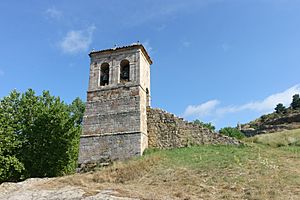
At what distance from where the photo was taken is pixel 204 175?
10812 millimetres

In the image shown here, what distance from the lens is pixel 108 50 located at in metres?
16.9

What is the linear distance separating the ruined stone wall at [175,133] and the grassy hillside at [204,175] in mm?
848

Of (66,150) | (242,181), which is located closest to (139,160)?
(242,181)

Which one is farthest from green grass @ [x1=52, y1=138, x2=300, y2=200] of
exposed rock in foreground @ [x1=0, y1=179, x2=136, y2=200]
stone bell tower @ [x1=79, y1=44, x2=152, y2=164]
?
stone bell tower @ [x1=79, y1=44, x2=152, y2=164]

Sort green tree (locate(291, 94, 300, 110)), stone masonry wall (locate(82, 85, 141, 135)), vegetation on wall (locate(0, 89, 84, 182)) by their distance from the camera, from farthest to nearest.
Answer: green tree (locate(291, 94, 300, 110)), vegetation on wall (locate(0, 89, 84, 182)), stone masonry wall (locate(82, 85, 141, 135))

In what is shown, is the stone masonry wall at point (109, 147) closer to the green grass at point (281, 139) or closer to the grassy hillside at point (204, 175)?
the grassy hillside at point (204, 175)

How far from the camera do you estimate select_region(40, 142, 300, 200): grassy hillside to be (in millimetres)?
9070

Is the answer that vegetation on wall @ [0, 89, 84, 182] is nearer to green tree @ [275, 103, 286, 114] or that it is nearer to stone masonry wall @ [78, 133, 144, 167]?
stone masonry wall @ [78, 133, 144, 167]

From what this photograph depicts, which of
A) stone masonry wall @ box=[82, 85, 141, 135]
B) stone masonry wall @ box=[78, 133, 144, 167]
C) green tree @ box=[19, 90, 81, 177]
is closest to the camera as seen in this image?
stone masonry wall @ box=[78, 133, 144, 167]

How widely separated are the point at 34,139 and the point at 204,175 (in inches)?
524

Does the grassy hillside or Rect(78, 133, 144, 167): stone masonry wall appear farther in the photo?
Rect(78, 133, 144, 167): stone masonry wall

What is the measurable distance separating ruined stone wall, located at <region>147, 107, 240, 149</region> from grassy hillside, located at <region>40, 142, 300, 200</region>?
848mm

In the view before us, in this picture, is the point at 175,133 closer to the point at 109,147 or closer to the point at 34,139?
the point at 109,147

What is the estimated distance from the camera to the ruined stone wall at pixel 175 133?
1544 centimetres
